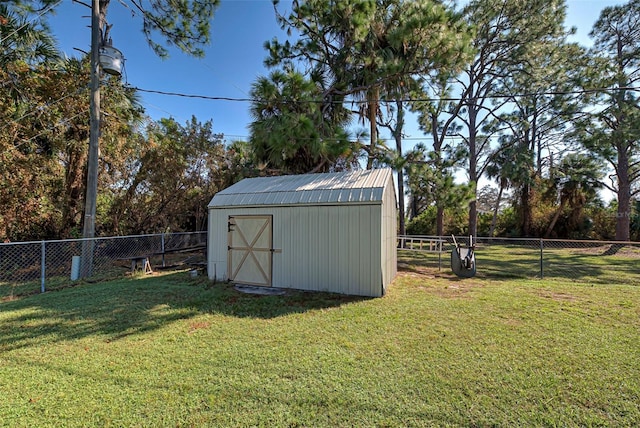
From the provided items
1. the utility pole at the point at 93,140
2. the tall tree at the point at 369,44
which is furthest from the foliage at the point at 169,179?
the tall tree at the point at 369,44

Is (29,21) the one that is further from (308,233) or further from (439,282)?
(439,282)

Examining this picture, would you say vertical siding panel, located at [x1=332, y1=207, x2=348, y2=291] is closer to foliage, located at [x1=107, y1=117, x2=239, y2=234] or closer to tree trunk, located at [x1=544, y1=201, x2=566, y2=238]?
foliage, located at [x1=107, y1=117, x2=239, y2=234]

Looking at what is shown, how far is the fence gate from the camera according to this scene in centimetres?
648

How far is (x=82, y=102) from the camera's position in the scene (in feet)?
28.6

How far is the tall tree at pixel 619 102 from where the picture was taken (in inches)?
523

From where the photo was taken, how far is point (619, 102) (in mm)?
13367

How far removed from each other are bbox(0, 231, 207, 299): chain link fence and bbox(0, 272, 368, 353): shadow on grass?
3.25 feet

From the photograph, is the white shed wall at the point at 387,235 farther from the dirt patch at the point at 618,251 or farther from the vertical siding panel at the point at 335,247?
the dirt patch at the point at 618,251

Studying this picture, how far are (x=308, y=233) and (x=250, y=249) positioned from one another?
1.61 m

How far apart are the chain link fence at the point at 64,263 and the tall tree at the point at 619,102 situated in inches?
778

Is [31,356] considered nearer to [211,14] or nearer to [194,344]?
[194,344]

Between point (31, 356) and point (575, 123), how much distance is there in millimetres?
24086

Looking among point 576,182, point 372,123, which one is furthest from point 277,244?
point 576,182

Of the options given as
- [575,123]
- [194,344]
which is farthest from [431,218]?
[194,344]
